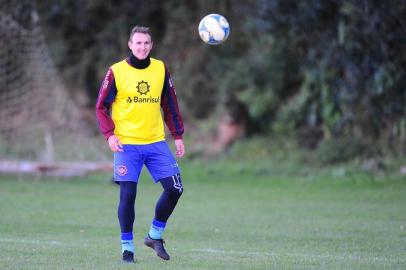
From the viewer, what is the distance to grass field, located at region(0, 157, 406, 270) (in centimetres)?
857

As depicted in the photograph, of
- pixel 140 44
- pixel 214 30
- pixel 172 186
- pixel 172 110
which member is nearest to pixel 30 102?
pixel 214 30

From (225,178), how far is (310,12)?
4508 mm

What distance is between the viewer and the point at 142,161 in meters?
8.62

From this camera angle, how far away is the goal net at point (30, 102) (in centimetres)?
2030

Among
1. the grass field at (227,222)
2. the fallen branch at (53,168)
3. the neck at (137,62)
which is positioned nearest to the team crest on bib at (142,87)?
the neck at (137,62)

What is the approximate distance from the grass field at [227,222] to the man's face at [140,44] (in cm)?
216

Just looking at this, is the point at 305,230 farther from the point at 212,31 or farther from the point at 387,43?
the point at 387,43

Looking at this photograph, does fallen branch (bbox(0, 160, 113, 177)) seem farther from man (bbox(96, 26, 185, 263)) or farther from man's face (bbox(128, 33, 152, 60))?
man's face (bbox(128, 33, 152, 60))

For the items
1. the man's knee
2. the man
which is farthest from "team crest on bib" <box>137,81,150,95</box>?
the man's knee

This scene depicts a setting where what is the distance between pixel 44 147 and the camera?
2070 cm

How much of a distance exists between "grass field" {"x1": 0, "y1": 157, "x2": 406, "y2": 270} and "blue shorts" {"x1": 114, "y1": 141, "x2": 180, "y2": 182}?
2.97 feet

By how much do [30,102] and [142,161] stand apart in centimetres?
1235

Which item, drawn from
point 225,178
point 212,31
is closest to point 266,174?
point 225,178

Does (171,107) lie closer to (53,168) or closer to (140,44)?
(140,44)
